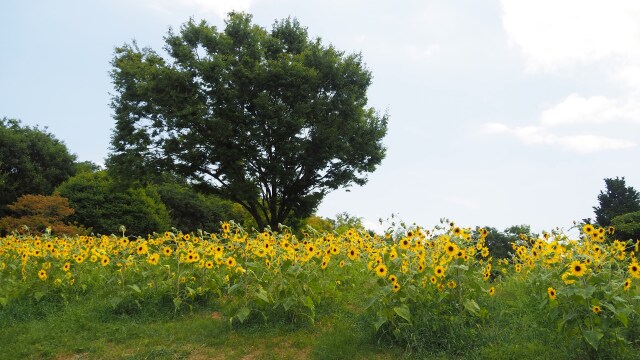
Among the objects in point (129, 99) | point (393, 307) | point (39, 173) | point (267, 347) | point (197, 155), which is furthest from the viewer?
point (39, 173)

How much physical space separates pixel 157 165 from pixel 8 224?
6720mm

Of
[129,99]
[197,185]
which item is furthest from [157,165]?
[129,99]

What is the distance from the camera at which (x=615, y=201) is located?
22641 millimetres

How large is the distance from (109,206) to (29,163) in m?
11.1

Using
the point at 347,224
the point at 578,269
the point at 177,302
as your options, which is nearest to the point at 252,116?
the point at 347,224

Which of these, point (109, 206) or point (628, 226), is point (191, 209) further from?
point (628, 226)

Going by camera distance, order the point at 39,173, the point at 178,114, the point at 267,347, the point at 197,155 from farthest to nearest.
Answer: the point at 39,173 → the point at 197,155 → the point at 178,114 → the point at 267,347

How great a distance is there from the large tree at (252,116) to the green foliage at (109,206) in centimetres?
218

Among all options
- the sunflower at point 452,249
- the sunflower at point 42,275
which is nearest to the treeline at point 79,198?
the sunflower at point 42,275

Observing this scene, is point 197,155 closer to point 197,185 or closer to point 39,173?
point 197,185

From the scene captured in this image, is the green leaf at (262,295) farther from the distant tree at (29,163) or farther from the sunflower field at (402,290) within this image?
the distant tree at (29,163)

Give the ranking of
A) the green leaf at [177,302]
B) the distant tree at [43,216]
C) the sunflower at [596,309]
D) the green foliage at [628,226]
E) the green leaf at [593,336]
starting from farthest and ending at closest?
1. the distant tree at [43,216]
2. the green foliage at [628,226]
3. the green leaf at [177,302]
4. the sunflower at [596,309]
5. the green leaf at [593,336]

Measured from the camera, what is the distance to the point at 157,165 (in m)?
20.6

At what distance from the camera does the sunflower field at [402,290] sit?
4.17 meters
